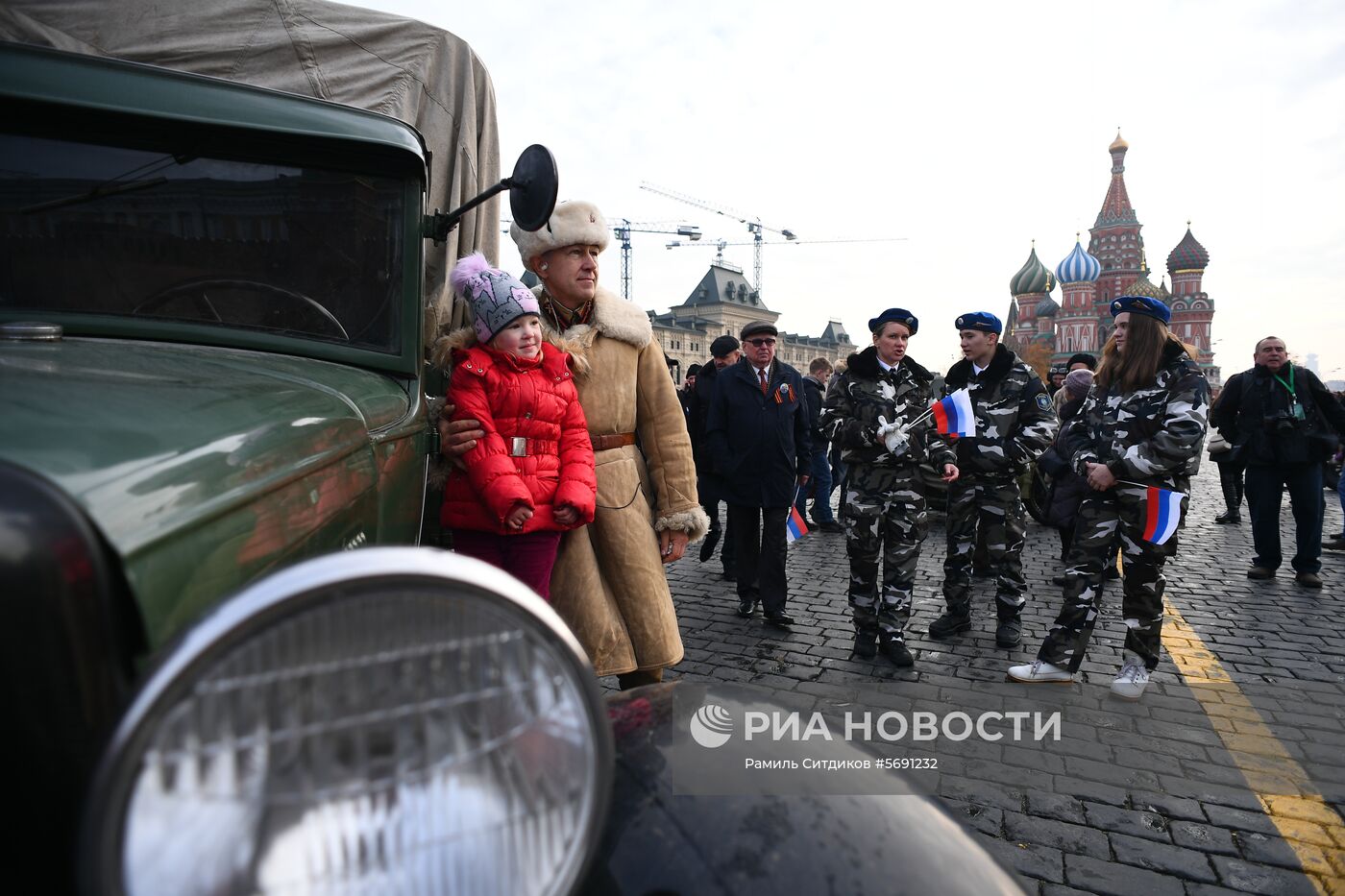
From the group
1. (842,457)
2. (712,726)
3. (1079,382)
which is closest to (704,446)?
(842,457)

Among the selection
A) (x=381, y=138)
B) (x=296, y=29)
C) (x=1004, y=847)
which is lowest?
(x=1004, y=847)

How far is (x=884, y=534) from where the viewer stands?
512 centimetres

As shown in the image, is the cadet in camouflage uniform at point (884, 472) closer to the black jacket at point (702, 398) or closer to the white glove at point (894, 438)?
the white glove at point (894, 438)

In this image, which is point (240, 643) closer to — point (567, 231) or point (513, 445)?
point (513, 445)

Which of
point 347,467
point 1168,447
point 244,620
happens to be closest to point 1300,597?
point 1168,447

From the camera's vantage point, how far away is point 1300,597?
634 cm

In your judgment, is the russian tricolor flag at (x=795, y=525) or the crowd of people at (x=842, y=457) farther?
the russian tricolor flag at (x=795, y=525)

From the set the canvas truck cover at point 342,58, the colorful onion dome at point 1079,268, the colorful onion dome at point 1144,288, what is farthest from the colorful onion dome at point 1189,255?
the canvas truck cover at point 342,58

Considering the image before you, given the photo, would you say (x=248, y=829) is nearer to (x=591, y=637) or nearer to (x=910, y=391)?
(x=591, y=637)

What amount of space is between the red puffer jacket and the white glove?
105 inches

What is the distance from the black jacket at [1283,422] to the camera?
6.83 m

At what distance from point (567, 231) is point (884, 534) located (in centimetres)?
310

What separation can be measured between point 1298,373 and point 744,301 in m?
97.0

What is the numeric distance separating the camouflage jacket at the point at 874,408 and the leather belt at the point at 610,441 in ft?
7.68
